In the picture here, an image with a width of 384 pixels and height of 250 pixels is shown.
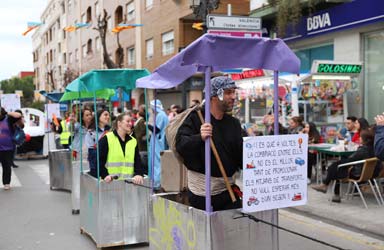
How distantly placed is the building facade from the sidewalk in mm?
5516

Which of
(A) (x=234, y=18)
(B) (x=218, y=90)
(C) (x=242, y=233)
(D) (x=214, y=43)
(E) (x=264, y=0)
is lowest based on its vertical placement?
(C) (x=242, y=233)

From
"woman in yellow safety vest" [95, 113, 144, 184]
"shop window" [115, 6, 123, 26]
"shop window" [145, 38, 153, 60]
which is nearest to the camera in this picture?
"woman in yellow safety vest" [95, 113, 144, 184]

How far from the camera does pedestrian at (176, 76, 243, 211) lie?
3914mm

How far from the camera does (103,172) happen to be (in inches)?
241

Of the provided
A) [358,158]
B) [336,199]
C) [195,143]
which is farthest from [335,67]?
[195,143]

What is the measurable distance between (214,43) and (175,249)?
69.7 inches

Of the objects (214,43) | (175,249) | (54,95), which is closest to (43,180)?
(54,95)

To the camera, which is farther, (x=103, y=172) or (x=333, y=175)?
(x=333, y=175)

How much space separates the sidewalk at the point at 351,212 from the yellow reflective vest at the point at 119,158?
338 cm

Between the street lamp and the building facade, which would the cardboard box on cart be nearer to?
the street lamp

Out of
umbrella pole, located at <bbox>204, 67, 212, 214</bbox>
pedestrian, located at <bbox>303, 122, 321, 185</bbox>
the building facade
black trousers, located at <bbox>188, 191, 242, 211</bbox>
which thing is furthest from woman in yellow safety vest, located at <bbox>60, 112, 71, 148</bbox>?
umbrella pole, located at <bbox>204, 67, 212, 214</bbox>

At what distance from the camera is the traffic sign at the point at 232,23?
927 centimetres

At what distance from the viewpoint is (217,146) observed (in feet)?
12.9

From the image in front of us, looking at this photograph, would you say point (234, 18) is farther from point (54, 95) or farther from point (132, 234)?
point (54, 95)
